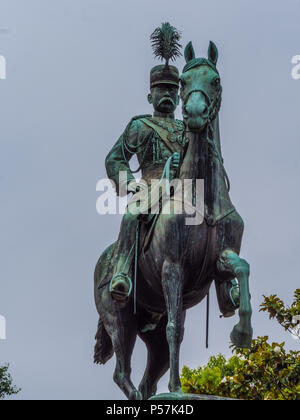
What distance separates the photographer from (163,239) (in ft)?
46.8

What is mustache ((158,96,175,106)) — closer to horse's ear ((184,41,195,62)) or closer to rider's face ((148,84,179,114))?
rider's face ((148,84,179,114))

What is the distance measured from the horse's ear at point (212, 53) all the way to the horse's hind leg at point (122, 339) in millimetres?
3333

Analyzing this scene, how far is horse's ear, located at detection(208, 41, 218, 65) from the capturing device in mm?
14625

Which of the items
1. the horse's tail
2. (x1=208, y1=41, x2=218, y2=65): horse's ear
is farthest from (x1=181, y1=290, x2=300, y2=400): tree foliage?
(x1=208, y1=41, x2=218, y2=65): horse's ear

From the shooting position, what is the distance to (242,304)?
535 inches

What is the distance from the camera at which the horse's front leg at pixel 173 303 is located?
45.5ft

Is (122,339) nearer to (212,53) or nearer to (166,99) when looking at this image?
(166,99)

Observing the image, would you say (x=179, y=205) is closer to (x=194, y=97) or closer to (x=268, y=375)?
(x=194, y=97)

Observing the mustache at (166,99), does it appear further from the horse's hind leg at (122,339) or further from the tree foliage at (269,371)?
the tree foliage at (269,371)

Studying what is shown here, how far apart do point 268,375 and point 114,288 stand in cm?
→ 1077

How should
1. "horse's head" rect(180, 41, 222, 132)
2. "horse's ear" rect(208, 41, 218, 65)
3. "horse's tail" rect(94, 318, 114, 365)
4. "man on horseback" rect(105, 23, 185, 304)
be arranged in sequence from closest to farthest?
"horse's head" rect(180, 41, 222, 132) < "horse's ear" rect(208, 41, 218, 65) < "man on horseback" rect(105, 23, 185, 304) < "horse's tail" rect(94, 318, 114, 365)

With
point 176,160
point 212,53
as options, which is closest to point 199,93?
point 212,53

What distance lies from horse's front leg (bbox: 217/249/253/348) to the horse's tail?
2.59 metres
